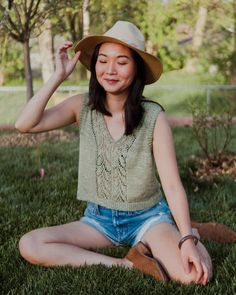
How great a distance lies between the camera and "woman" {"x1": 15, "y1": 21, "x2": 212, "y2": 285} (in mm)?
2666

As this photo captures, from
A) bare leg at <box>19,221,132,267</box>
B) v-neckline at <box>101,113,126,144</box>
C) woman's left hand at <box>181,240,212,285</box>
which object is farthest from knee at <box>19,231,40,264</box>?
woman's left hand at <box>181,240,212,285</box>

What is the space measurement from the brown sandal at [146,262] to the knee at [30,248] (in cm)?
44

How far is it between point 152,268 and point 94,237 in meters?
0.44

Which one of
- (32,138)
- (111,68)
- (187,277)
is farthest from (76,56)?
(32,138)

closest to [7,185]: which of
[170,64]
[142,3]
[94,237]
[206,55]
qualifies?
[94,237]

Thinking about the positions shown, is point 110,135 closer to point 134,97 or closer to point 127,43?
point 134,97

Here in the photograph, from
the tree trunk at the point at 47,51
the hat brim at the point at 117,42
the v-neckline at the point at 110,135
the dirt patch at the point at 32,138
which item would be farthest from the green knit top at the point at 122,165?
the tree trunk at the point at 47,51

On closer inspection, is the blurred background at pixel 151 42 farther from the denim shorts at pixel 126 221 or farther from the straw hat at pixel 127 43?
the denim shorts at pixel 126 221

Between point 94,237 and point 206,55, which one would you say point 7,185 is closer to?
point 94,237

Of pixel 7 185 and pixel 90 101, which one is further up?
pixel 90 101

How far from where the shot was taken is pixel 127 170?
2836 millimetres

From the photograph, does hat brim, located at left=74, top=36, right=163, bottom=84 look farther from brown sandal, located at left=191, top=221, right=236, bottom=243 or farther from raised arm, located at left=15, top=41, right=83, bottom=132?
brown sandal, located at left=191, top=221, right=236, bottom=243

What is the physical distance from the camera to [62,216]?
3.51 m

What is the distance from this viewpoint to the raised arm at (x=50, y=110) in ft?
8.90
